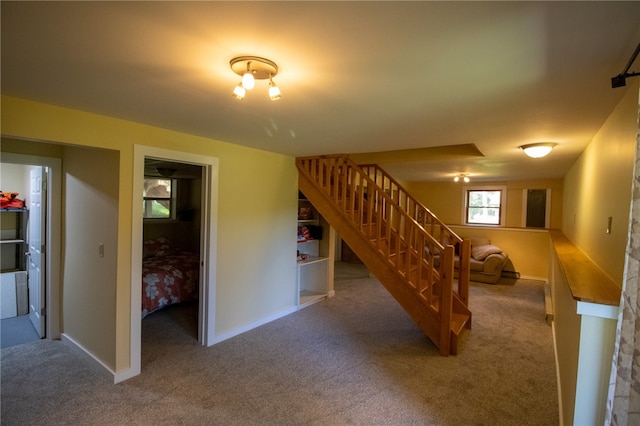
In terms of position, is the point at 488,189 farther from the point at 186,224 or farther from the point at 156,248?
the point at 156,248

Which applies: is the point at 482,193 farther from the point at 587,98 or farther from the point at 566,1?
the point at 566,1

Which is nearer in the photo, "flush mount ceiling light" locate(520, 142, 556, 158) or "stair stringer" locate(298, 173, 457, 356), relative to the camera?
"flush mount ceiling light" locate(520, 142, 556, 158)

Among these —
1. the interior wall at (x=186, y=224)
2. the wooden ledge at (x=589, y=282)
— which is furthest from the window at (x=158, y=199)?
the wooden ledge at (x=589, y=282)

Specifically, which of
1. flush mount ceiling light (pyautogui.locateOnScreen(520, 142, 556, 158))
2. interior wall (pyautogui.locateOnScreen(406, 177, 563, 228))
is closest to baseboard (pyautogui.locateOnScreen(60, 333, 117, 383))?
flush mount ceiling light (pyautogui.locateOnScreen(520, 142, 556, 158))

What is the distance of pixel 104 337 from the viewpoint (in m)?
2.75

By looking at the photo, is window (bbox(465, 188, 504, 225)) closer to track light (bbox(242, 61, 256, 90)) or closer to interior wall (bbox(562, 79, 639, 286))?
interior wall (bbox(562, 79, 639, 286))

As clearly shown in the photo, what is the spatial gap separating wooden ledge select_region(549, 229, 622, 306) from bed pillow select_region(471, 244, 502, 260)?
4.04 metres

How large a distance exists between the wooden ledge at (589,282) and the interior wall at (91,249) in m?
3.11

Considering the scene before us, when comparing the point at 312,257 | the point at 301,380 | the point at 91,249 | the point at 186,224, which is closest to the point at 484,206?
the point at 312,257

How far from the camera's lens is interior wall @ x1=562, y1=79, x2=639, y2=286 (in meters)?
1.64

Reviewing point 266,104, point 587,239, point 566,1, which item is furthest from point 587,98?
point 266,104

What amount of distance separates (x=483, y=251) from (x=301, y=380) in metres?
5.19

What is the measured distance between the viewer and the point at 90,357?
290cm

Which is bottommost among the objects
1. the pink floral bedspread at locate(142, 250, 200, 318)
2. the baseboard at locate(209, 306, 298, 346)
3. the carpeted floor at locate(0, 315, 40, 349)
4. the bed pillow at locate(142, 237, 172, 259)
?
the carpeted floor at locate(0, 315, 40, 349)
